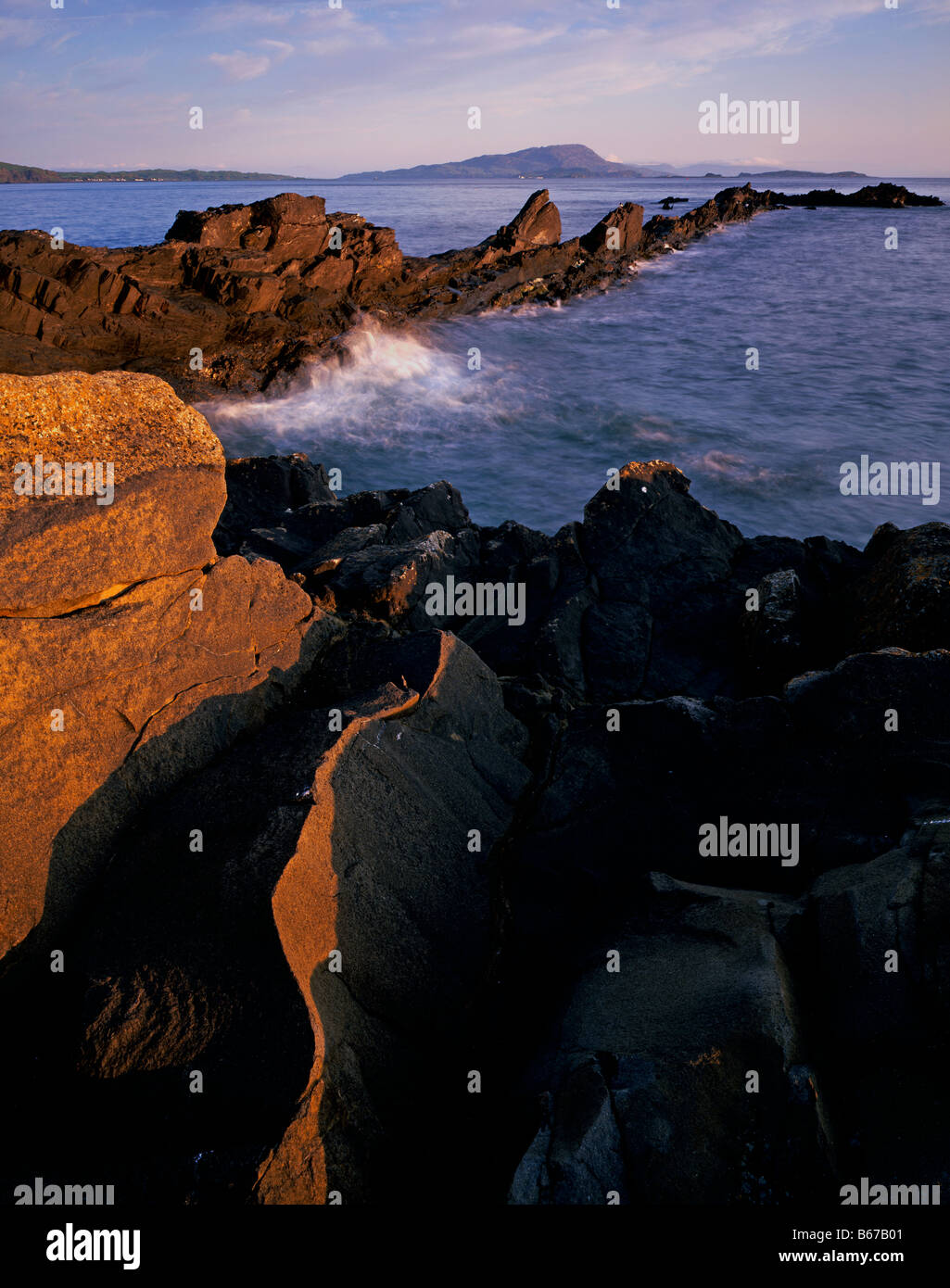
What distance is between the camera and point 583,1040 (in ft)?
12.5

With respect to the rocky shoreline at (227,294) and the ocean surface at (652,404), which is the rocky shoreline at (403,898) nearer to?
the ocean surface at (652,404)

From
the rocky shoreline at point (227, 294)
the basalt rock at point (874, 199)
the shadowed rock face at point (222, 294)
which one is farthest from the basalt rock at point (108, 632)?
the basalt rock at point (874, 199)

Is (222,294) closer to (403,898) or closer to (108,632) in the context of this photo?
(108,632)

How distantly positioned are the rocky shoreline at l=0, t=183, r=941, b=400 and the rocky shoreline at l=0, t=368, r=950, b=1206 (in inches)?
673

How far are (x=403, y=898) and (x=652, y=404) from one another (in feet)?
79.1

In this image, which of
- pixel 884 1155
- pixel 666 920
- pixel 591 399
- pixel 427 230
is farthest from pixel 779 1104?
pixel 427 230

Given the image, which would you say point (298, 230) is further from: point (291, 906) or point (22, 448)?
point (291, 906)

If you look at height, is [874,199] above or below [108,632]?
above

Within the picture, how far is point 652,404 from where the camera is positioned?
25922 mm

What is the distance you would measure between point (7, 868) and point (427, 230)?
73036 mm

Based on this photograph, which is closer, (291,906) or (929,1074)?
(929,1074)

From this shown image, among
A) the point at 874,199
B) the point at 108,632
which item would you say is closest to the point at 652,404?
the point at 108,632

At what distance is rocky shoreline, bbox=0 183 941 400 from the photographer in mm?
20234

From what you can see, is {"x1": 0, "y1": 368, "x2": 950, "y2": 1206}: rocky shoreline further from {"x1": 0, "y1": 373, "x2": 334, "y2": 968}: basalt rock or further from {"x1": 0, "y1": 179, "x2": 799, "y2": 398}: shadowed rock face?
{"x1": 0, "y1": 179, "x2": 799, "y2": 398}: shadowed rock face
